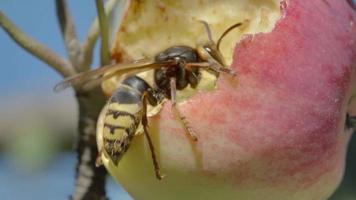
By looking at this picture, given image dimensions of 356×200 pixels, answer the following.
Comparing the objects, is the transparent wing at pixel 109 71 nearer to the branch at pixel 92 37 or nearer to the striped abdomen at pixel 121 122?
the striped abdomen at pixel 121 122

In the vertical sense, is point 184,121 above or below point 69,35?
above

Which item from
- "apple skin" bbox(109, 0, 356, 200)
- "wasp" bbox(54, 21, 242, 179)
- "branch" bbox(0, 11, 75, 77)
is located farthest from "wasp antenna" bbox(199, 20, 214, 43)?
"branch" bbox(0, 11, 75, 77)

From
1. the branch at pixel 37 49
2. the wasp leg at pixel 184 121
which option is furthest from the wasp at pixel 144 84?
the branch at pixel 37 49

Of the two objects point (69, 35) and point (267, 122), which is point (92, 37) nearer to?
point (69, 35)

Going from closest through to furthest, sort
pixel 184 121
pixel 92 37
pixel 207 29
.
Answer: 1. pixel 184 121
2. pixel 207 29
3. pixel 92 37

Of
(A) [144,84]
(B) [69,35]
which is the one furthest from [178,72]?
(B) [69,35]

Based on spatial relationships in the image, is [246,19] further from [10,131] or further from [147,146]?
[10,131]

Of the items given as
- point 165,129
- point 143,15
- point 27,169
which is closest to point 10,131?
point 27,169

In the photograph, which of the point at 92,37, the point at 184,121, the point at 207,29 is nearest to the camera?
the point at 184,121
